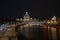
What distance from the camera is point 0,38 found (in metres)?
9.06

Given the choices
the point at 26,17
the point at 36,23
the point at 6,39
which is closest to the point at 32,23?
the point at 36,23

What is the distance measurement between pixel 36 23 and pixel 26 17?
10.0m

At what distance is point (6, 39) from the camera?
9320 mm

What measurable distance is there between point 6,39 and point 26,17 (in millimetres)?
54210

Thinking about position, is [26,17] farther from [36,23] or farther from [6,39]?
[6,39]

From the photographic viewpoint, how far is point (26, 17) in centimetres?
6350

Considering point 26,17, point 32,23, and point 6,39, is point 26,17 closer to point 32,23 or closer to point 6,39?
point 32,23

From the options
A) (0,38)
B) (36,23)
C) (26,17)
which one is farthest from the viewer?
(26,17)

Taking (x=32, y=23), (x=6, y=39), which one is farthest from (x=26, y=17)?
(x=6, y=39)

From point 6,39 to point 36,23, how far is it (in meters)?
44.9

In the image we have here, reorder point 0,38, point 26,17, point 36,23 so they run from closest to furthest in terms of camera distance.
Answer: point 0,38 → point 36,23 → point 26,17

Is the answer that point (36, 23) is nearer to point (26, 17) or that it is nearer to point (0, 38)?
point (26, 17)

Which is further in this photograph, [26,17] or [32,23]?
[26,17]

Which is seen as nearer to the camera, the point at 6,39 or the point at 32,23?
the point at 6,39
